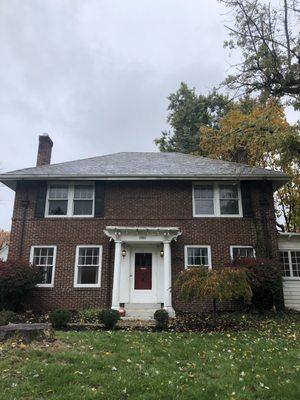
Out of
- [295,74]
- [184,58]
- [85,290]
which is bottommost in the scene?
[85,290]

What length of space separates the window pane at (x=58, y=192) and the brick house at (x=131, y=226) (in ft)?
0.14

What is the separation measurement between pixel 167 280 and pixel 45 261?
4830 mm

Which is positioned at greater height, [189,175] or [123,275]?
[189,175]

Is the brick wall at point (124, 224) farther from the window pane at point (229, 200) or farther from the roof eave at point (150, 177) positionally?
the roof eave at point (150, 177)

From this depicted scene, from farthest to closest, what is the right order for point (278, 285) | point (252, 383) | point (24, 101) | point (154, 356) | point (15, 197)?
point (24, 101), point (15, 197), point (278, 285), point (154, 356), point (252, 383)

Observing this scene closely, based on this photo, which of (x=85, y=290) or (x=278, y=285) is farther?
(x=85, y=290)

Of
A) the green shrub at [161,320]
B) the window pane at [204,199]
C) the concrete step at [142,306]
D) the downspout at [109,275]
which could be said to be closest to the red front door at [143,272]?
the concrete step at [142,306]

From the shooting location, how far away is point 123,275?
48.0ft

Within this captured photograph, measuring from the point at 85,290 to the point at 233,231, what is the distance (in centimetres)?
617

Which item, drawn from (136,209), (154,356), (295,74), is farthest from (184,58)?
(154,356)

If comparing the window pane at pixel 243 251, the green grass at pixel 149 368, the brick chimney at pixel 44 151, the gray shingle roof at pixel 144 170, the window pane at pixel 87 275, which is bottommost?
the green grass at pixel 149 368

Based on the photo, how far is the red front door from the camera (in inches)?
577

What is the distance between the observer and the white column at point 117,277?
1362 centimetres

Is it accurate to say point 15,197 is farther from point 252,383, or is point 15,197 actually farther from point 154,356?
point 252,383
